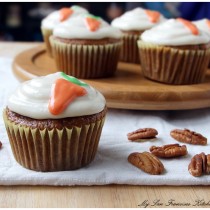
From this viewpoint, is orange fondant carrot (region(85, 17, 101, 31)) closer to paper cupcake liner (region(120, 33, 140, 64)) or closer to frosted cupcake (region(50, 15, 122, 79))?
frosted cupcake (region(50, 15, 122, 79))

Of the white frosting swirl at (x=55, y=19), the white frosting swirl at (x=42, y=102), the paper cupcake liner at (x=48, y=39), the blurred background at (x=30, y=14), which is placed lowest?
the blurred background at (x=30, y=14)

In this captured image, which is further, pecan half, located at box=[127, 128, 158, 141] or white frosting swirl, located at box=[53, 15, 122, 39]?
white frosting swirl, located at box=[53, 15, 122, 39]

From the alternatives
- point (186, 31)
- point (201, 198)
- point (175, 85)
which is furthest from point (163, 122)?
point (201, 198)

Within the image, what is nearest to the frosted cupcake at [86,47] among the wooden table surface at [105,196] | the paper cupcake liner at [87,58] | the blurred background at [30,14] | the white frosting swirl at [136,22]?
the paper cupcake liner at [87,58]

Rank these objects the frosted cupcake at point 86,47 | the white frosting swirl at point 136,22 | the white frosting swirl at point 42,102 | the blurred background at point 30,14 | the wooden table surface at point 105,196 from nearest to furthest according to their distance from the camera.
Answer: the wooden table surface at point 105,196 → the white frosting swirl at point 42,102 → the frosted cupcake at point 86,47 → the white frosting swirl at point 136,22 → the blurred background at point 30,14

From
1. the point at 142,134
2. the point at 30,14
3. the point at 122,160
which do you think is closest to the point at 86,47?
the point at 142,134

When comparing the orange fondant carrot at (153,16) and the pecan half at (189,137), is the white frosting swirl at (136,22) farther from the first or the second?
the pecan half at (189,137)

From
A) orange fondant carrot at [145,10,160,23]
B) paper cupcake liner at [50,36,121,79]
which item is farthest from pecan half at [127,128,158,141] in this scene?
orange fondant carrot at [145,10,160,23]

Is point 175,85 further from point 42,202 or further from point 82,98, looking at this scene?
point 42,202
